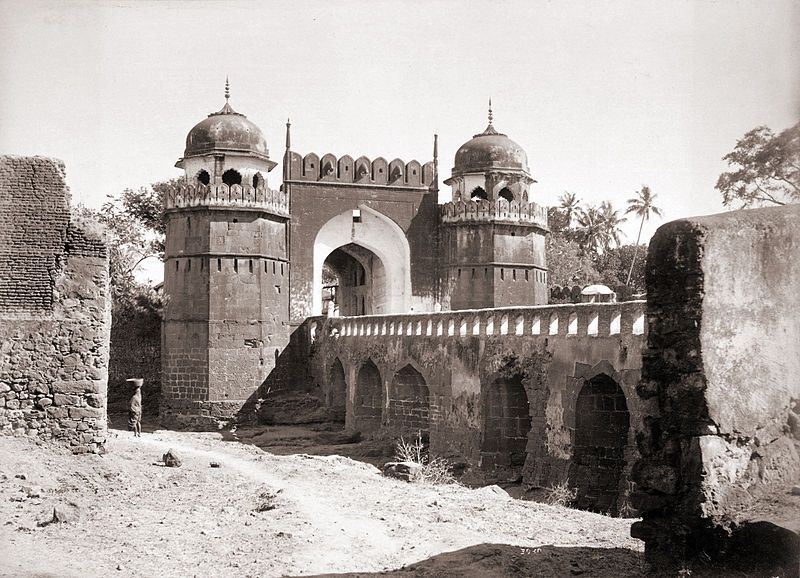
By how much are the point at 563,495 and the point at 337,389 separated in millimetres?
11660

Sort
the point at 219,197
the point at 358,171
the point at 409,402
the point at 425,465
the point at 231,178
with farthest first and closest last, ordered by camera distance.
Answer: the point at 358,171
the point at 231,178
the point at 219,197
the point at 409,402
the point at 425,465

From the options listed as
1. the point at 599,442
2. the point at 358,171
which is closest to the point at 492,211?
the point at 358,171

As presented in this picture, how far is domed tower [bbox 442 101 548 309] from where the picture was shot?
26.7 m

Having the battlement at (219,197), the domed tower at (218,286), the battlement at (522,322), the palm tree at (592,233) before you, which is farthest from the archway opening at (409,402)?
the palm tree at (592,233)

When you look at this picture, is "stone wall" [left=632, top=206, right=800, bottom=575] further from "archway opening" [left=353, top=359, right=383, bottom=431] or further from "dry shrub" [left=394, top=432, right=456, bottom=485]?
"archway opening" [left=353, top=359, right=383, bottom=431]

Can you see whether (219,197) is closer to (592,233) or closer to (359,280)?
(359,280)

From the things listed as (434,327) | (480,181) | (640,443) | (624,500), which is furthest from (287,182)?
(640,443)

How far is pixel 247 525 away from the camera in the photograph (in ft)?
34.4

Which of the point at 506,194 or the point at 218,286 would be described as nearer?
the point at 218,286

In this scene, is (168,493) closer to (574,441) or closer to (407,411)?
(574,441)

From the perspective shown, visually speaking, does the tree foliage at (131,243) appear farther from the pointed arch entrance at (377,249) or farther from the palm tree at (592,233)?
the palm tree at (592,233)

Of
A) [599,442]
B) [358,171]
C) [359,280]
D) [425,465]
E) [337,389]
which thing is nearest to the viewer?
[599,442]

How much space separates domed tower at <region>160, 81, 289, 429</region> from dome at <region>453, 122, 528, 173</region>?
6203 mm

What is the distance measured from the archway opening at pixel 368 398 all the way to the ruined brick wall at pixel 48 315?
10507mm
